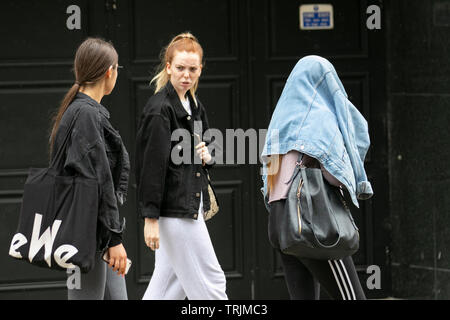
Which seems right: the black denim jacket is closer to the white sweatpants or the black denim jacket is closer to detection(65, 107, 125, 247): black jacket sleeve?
detection(65, 107, 125, 247): black jacket sleeve

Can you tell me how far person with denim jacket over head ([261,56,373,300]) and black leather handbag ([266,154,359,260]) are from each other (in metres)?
0.07

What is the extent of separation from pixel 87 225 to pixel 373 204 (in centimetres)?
380

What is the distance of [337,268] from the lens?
442 cm

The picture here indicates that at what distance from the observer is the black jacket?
194 inches

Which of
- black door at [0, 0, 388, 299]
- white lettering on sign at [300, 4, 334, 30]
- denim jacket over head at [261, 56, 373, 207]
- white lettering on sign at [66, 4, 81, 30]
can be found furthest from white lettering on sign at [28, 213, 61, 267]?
white lettering on sign at [300, 4, 334, 30]

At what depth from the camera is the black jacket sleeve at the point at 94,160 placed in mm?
4016

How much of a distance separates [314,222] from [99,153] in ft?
3.72

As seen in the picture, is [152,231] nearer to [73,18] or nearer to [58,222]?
[58,222]

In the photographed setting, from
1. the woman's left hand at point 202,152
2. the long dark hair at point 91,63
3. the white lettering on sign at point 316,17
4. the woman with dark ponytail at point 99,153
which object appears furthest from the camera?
Result: the white lettering on sign at point 316,17

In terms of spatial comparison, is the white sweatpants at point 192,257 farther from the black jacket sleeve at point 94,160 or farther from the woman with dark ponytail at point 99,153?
the black jacket sleeve at point 94,160

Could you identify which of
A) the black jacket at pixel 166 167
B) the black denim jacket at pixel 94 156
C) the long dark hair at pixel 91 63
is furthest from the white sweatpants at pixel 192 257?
the long dark hair at pixel 91 63

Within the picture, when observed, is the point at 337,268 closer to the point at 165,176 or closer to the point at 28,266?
the point at 165,176

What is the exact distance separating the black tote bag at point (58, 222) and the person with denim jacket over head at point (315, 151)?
3.37ft

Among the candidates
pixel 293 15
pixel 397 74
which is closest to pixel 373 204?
pixel 397 74
